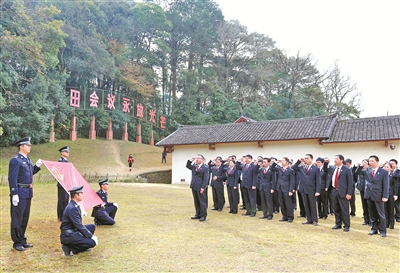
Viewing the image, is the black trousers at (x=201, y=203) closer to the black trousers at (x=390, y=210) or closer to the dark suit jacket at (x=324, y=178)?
the dark suit jacket at (x=324, y=178)

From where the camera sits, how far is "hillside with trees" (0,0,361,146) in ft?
95.1

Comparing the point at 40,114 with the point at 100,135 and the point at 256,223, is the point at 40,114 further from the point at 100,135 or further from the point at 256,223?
the point at 256,223

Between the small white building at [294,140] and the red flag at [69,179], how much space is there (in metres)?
13.3

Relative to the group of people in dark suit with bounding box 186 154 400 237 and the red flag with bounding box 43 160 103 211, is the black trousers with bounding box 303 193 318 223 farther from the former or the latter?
the red flag with bounding box 43 160 103 211

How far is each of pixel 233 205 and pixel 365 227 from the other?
3.67 meters

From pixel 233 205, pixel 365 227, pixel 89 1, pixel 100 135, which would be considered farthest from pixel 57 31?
pixel 365 227

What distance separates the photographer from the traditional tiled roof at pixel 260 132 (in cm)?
1824

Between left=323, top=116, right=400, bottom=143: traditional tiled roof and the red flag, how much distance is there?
13.8 meters

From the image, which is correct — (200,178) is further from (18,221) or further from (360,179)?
(360,179)

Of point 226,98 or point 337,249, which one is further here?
point 226,98

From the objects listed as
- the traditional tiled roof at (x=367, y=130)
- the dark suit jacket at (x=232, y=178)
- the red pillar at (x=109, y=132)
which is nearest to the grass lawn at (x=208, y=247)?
Result: the dark suit jacket at (x=232, y=178)

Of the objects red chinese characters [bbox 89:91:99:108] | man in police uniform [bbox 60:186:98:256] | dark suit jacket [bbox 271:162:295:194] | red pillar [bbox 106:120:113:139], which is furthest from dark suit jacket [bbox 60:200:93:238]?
red pillar [bbox 106:120:113:139]

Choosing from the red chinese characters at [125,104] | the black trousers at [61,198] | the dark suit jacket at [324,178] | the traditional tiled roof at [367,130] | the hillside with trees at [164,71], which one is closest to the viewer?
the black trousers at [61,198]

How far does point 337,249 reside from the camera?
5.94m
